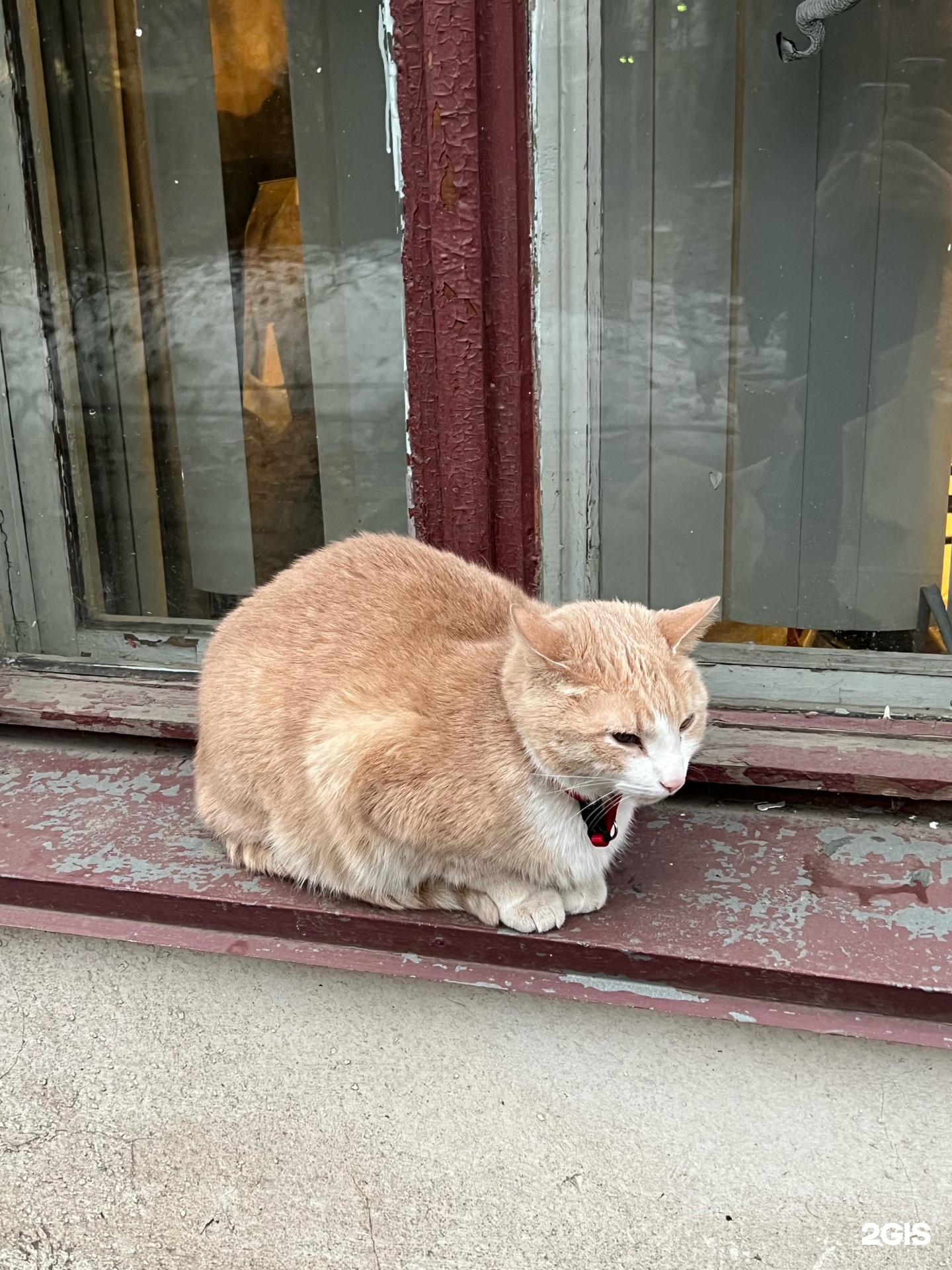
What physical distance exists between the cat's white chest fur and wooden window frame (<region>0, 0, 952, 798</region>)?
36 centimetres

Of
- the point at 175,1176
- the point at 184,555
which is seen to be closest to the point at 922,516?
the point at 184,555

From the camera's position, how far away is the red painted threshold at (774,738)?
59.2 inches

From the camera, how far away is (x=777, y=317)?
169 centimetres

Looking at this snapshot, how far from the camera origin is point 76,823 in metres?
1.64

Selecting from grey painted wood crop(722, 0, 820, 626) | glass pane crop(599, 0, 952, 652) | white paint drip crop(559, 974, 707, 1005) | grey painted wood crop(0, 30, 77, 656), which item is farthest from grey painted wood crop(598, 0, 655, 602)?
grey painted wood crop(0, 30, 77, 656)

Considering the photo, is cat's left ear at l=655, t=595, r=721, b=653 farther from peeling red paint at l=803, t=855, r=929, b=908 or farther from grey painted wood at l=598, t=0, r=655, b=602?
grey painted wood at l=598, t=0, r=655, b=602

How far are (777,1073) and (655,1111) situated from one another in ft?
0.58

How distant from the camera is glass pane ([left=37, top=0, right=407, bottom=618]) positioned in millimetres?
1817

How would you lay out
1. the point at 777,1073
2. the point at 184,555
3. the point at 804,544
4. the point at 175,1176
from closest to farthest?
the point at 777,1073 < the point at 175,1176 < the point at 804,544 < the point at 184,555

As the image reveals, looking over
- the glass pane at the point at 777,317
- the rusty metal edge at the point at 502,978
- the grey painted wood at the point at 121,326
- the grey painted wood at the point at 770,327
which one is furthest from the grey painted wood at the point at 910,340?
the grey painted wood at the point at 121,326

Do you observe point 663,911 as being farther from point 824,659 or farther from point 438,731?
point 824,659

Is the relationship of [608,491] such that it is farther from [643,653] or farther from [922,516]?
[643,653]

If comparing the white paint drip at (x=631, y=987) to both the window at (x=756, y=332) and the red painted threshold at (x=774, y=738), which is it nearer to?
the red painted threshold at (x=774, y=738)

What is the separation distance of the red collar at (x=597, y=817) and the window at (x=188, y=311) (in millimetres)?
935
